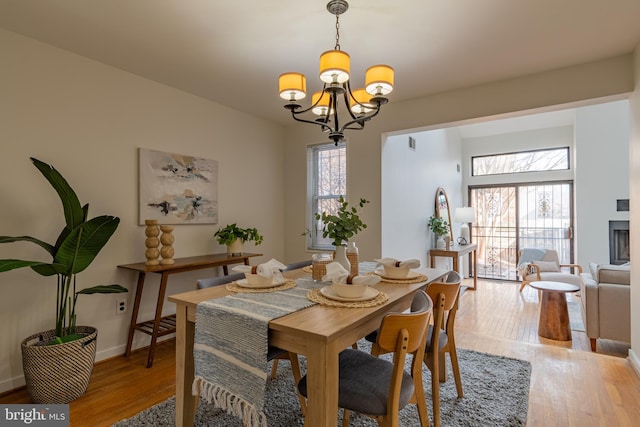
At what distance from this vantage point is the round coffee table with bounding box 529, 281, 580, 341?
3395mm

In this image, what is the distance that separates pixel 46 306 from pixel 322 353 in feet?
7.83

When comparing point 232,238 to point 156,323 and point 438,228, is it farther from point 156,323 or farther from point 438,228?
point 438,228

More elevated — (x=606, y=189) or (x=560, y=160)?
(x=560, y=160)

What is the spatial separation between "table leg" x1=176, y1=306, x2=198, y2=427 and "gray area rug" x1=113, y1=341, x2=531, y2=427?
0.85 ft

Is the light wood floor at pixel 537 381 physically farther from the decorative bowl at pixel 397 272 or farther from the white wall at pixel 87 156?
the decorative bowl at pixel 397 272

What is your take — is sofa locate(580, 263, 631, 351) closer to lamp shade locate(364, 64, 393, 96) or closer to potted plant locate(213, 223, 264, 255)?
lamp shade locate(364, 64, 393, 96)

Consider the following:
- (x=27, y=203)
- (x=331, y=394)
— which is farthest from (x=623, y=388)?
(x=27, y=203)

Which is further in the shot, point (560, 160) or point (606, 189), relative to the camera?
point (560, 160)

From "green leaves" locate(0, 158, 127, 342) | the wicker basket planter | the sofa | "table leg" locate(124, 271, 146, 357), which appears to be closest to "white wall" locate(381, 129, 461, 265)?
the sofa

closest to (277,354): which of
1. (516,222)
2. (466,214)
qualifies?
(466,214)

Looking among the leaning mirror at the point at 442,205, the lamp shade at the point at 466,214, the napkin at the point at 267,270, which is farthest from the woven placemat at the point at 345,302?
the lamp shade at the point at 466,214

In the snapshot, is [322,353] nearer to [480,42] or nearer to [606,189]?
[480,42]

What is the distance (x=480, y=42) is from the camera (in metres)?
2.39

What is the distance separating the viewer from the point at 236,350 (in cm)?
145
